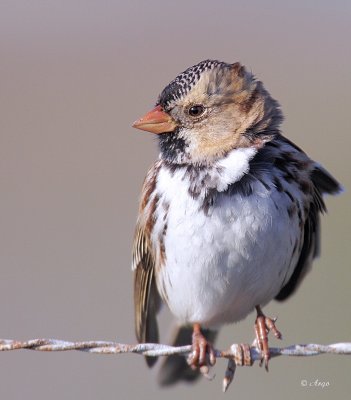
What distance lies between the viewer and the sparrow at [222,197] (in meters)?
5.51

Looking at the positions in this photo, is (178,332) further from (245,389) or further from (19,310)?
(19,310)

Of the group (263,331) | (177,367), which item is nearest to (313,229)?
(263,331)

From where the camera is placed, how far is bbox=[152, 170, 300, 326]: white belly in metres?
5.49

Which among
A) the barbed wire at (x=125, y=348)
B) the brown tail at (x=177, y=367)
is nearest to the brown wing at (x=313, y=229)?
the brown tail at (x=177, y=367)

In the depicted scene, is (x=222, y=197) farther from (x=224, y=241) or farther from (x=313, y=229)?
(x=313, y=229)

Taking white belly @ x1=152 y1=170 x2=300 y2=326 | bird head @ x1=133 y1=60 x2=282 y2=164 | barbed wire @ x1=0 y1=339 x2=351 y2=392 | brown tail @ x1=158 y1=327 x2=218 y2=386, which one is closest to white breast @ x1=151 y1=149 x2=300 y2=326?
white belly @ x1=152 y1=170 x2=300 y2=326

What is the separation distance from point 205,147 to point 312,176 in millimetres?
579

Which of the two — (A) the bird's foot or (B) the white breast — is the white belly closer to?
(B) the white breast

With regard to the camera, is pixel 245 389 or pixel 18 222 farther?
pixel 18 222

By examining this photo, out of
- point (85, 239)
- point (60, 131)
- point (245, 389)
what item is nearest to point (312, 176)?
point (245, 389)

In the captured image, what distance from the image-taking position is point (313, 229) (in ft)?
20.1

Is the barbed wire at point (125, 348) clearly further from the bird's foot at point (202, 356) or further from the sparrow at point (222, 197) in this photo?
the bird's foot at point (202, 356)

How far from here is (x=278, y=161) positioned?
18.5 feet

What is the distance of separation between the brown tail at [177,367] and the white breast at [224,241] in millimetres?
763
